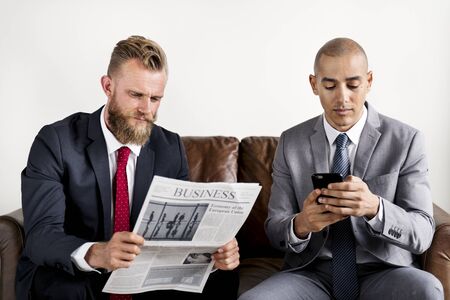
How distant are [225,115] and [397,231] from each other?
1347 mm

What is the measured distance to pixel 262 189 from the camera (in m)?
3.05

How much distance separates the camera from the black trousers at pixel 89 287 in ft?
6.97

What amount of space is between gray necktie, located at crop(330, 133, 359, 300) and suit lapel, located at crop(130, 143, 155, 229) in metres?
0.66

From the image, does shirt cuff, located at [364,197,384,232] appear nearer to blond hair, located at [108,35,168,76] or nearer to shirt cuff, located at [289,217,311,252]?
shirt cuff, located at [289,217,311,252]

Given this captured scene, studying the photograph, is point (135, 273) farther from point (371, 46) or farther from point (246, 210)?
point (371, 46)

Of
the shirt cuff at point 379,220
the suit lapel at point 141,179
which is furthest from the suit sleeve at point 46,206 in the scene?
the shirt cuff at point 379,220

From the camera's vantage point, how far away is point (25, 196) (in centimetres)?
230

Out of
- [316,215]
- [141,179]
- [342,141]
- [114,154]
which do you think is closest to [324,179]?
[316,215]

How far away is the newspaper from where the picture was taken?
1.96m

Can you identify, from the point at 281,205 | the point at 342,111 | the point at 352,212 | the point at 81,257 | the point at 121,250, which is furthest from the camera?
the point at 281,205

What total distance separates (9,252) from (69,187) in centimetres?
36

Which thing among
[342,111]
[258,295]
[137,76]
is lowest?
[258,295]

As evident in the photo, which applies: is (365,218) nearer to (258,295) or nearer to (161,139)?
(258,295)

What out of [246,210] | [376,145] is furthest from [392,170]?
[246,210]
